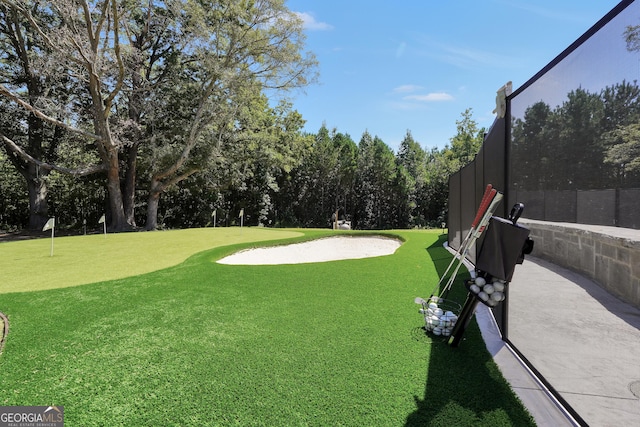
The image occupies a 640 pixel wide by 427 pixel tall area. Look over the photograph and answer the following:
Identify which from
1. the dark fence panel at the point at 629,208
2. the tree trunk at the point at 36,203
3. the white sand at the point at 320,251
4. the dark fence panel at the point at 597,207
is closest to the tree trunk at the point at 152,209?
the tree trunk at the point at 36,203

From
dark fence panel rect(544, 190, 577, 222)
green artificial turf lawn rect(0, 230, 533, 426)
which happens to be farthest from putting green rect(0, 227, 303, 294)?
dark fence panel rect(544, 190, 577, 222)

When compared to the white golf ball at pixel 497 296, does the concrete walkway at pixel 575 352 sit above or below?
below

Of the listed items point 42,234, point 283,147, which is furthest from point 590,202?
point 283,147

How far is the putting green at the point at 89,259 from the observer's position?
194 inches

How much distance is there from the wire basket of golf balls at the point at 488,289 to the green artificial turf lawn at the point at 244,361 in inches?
→ 20.2

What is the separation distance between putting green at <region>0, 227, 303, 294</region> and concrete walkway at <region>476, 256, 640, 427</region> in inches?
209

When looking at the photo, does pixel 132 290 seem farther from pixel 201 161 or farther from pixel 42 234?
pixel 42 234

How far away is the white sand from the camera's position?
8.09m

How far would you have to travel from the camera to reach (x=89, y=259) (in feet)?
21.9

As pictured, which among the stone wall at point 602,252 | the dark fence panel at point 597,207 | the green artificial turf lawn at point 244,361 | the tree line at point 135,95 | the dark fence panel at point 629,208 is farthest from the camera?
the tree line at point 135,95

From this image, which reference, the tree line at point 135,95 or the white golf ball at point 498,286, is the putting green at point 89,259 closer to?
the white golf ball at point 498,286

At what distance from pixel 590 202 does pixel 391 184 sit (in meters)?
23.0

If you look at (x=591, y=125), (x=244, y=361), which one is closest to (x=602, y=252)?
(x=591, y=125)

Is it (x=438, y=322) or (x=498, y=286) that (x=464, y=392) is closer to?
(x=498, y=286)
